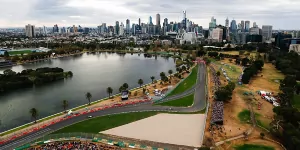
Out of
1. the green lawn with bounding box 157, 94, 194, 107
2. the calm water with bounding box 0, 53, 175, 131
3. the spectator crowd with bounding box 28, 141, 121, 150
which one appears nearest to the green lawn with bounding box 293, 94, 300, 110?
the green lawn with bounding box 157, 94, 194, 107

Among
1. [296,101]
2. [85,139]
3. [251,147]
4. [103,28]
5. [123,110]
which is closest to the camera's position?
[251,147]

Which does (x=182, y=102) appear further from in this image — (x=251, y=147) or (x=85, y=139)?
(x=85, y=139)

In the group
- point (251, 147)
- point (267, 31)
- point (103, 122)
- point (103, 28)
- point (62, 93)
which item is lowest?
point (251, 147)

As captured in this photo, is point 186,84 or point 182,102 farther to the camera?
→ point 186,84

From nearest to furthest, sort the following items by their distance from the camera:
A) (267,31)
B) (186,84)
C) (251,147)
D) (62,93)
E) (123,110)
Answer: (251,147) < (123,110) < (62,93) < (186,84) < (267,31)

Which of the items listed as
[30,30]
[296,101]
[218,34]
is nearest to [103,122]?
[296,101]
